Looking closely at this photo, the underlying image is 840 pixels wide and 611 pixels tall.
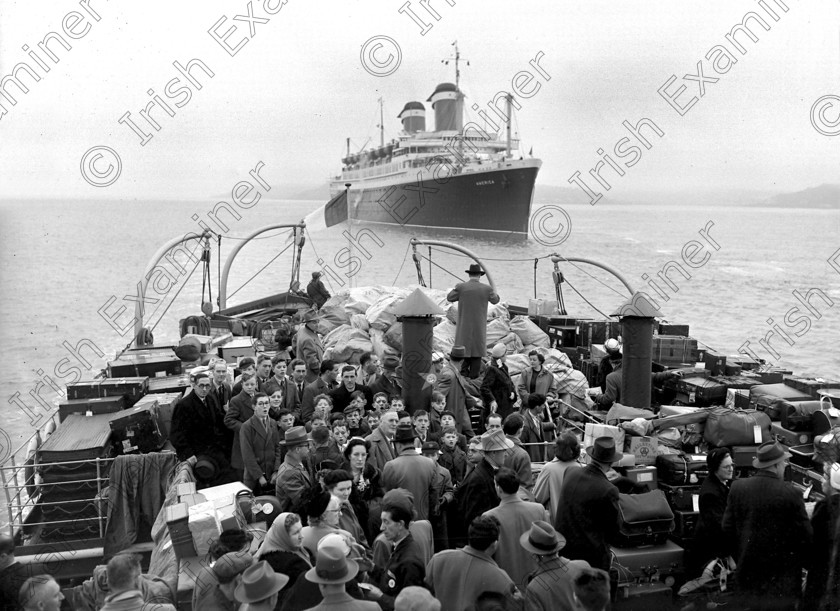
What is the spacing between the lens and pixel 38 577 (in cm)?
379

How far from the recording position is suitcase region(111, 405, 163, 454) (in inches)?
260

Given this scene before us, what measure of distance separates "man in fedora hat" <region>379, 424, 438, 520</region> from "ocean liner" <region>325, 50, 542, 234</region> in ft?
171

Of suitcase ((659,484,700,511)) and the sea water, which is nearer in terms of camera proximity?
suitcase ((659,484,700,511))

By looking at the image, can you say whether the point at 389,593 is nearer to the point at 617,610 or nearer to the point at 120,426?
the point at 617,610

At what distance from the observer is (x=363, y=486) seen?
5383 mm

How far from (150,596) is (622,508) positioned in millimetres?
3525

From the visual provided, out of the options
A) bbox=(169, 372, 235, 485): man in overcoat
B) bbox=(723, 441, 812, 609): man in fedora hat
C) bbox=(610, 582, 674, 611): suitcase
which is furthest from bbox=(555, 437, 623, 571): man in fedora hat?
bbox=(169, 372, 235, 485): man in overcoat

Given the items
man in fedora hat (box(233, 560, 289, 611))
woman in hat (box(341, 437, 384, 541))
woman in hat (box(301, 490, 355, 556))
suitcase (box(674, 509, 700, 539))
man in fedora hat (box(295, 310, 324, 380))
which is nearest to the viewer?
man in fedora hat (box(233, 560, 289, 611))

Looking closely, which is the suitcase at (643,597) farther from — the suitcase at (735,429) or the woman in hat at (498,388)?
the woman in hat at (498,388)

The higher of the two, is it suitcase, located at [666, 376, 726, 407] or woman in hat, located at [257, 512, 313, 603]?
suitcase, located at [666, 376, 726, 407]

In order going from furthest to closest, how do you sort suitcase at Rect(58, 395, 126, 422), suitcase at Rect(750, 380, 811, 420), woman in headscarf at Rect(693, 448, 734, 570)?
1. suitcase at Rect(750, 380, 811, 420)
2. suitcase at Rect(58, 395, 126, 422)
3. woman in headscarf at Rect(693, 448, 734, 570)

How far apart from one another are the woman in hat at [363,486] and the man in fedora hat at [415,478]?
0.29ft

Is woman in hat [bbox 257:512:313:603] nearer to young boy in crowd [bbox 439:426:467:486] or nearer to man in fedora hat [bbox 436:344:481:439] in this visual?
young boy in crowd [bbox 439:426:467:486]


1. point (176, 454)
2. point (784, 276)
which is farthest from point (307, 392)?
point (784, 276)
